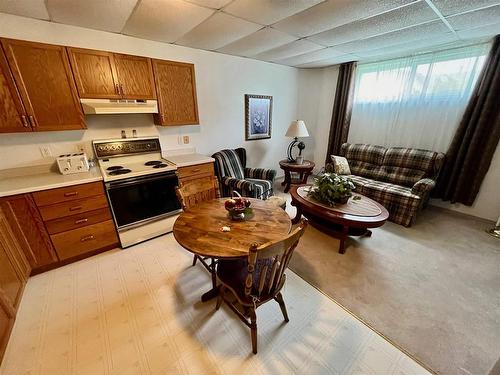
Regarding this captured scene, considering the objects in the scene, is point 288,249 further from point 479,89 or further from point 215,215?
point 479,89

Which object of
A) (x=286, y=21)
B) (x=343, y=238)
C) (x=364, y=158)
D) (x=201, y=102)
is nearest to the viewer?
(x=286, y=21)

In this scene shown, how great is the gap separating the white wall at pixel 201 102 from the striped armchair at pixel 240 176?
A: 0.32 m

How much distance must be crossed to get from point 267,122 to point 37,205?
11.9ft

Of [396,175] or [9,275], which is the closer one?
[9,275]

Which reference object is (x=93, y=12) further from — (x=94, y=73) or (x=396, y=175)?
(x=396, y=175)

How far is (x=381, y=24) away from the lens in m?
2.10

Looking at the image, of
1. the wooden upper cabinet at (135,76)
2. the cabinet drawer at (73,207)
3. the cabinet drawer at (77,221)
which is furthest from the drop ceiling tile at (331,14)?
the cabinet drawer at (77,221)

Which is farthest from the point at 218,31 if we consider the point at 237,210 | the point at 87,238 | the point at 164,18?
the point at 87,238

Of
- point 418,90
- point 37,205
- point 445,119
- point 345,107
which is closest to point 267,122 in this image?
point 345,107

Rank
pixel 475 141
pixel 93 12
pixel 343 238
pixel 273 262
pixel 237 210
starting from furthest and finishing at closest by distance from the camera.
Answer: pixel 475 141, pixel 343 238, pixel 93 12, pixel 237 210, pixel 273 262

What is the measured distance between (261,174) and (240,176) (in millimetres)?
361

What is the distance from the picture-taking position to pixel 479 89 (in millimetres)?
2717

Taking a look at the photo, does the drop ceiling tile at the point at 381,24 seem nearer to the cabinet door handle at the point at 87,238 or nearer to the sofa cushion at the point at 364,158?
the sofa cushion at the point at 364,158

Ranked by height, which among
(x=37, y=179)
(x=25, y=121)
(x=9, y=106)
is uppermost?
(x=9, y=106)
